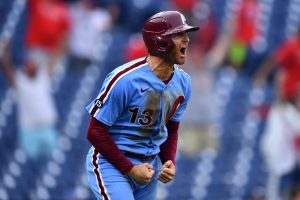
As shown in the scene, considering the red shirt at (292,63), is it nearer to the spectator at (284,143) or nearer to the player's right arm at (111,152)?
the spectator at (284,143)

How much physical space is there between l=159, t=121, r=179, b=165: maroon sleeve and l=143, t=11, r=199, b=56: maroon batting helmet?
55 cm

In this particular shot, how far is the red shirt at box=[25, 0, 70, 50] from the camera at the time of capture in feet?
30.1

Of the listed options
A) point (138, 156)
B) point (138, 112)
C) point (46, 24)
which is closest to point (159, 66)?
point (138, 112)

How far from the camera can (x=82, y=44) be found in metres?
10.4

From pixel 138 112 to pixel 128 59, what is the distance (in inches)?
173

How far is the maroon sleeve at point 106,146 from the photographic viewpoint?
5.08 metres

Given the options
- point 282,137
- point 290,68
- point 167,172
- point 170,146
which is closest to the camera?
point 167,172

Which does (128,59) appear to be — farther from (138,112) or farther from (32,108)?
(138,112)

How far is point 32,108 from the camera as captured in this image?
8.68 metres

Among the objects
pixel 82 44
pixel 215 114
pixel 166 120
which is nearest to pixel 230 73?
pixel 215 114

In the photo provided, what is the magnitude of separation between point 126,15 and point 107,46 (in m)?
0.51

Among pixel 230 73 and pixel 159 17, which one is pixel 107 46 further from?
pixel 159 17

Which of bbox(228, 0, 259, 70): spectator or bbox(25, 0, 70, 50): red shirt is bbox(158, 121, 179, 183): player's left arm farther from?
bbox(228, 0, 259, 70): spectator

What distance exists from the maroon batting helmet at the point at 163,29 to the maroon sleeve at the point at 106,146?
483 mm
